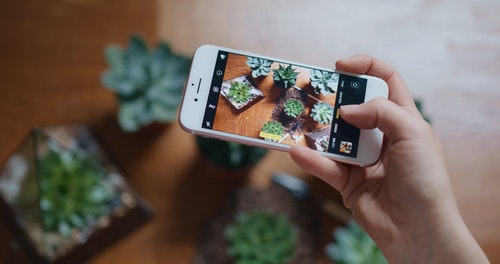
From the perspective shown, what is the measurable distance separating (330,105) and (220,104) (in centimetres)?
13

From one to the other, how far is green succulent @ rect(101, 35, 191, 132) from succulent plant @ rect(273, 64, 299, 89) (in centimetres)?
20

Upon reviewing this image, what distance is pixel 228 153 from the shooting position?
71 centimetres

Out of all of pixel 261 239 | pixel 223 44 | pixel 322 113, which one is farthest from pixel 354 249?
pixel 223 44

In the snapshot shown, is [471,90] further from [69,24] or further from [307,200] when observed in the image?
[69,24]

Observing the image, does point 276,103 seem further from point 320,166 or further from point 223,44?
point 223,44

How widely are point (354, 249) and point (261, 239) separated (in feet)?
0.44

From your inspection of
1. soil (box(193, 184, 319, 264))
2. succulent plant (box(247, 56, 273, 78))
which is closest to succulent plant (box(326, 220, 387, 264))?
soil (box(193, 184, 319, 264))

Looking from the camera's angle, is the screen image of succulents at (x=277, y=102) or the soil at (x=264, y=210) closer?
the screen image of succulents at (x=277, y=102)

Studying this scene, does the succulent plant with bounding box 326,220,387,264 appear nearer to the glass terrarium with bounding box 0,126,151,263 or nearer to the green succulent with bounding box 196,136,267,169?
the green succulent with bounding box 196,136,267,169

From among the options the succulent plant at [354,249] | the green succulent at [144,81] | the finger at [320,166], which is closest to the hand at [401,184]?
the finger at [320,166]

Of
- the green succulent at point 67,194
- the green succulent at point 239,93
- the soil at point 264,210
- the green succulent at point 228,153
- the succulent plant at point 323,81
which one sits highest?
the succulent plant at point 323,81

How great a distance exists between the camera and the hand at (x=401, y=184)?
49 centimetres

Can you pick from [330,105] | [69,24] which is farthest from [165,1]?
[330,105]

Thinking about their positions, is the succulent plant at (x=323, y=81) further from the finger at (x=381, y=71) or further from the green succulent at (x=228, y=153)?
the green succulent at (x=228, y=153)
